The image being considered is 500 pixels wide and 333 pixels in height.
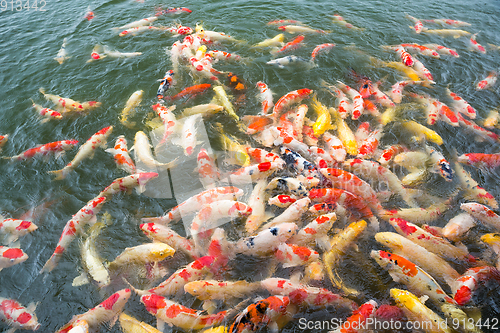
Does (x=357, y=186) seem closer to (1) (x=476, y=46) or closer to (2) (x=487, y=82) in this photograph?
(2) (x=487, y=82)

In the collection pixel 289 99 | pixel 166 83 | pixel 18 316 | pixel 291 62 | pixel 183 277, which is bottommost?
pixel 18 316

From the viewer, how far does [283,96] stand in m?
6.85

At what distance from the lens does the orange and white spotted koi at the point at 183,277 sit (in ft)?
12.6

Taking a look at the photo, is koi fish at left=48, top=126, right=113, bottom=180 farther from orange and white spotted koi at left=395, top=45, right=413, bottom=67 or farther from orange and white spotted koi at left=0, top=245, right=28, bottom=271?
orange and white spotted koi at left=395, top=45, right=413, bottom=67

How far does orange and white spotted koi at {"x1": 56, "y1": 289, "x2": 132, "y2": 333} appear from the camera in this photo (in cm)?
362

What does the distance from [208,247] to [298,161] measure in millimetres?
A: 2303

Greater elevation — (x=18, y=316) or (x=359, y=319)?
(x=359, y=319)

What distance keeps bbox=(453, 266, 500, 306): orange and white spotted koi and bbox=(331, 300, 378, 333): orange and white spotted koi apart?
46.1 inches

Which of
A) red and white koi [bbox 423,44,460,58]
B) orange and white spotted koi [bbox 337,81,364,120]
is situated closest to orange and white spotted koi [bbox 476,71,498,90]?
red and white koi [bbox 423,44,460,58]

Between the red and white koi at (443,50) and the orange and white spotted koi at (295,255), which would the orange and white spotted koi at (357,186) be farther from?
the red and white koi at (443,50)

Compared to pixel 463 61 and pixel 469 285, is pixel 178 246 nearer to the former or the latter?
pixel 469 285

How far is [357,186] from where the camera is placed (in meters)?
4.80

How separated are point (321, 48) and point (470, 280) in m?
7.07

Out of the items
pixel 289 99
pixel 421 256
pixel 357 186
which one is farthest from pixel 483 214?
pixel 289 99
